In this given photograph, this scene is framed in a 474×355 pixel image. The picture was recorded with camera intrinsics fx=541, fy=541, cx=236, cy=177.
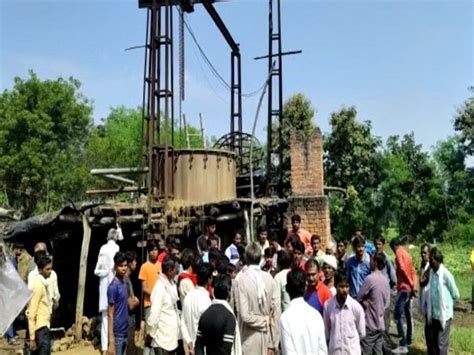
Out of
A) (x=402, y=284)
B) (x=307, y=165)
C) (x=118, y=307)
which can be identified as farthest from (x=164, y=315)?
(x=307, y=165)

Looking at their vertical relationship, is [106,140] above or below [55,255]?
above

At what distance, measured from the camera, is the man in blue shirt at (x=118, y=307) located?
6.18 m

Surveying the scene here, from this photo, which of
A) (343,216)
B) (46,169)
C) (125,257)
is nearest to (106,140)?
(46,169)

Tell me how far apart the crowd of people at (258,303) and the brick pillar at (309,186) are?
299cm

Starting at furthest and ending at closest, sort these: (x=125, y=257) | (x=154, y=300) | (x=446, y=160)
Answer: (x=446, y=160) → (x=125, y=257) → (x=154, y=300)

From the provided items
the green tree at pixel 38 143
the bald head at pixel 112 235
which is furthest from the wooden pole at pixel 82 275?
the green tree at pixel 38 143

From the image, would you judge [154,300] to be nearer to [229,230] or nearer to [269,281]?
[269,281]

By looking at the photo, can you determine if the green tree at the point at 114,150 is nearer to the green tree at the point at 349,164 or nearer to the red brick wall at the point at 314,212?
the green tree at the point at 349,164

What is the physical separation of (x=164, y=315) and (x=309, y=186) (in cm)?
626

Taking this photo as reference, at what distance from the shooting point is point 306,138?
11.7 metres

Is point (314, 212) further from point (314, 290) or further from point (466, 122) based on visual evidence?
point (466, 122)

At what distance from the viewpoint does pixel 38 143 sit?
29.2 m

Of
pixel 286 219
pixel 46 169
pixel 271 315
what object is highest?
pixel 46 169

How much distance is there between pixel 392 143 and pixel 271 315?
31024 millimetres
